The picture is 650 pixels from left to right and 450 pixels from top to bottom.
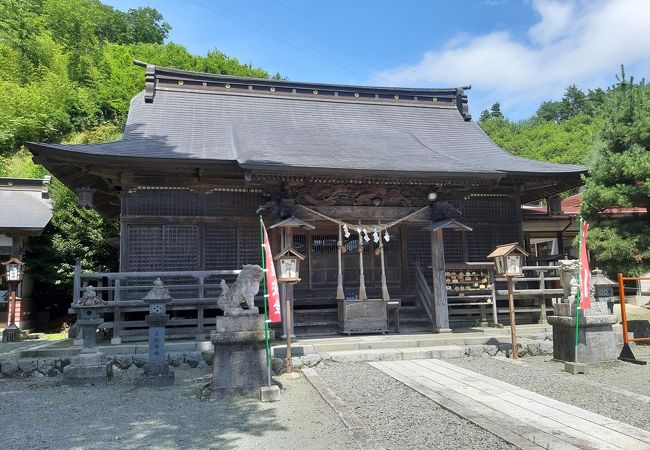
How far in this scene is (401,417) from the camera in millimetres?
5004

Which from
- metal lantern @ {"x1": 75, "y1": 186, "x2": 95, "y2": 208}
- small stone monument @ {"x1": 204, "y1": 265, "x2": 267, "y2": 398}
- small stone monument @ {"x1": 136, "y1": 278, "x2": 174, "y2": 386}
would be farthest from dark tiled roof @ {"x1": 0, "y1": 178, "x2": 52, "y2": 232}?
small stone monument @ {"x1": 204, "y1": 265, "x2": 267, "y2": 398}

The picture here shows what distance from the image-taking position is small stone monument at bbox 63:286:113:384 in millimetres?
7207

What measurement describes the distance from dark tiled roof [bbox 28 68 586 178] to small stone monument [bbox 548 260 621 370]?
3010mm

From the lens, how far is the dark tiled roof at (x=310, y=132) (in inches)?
379

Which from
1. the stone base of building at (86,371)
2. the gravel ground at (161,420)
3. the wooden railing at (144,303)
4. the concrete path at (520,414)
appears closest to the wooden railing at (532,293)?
the concrete path at (520,414)

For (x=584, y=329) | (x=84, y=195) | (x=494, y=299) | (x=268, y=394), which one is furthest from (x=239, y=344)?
(x=494, y=299)

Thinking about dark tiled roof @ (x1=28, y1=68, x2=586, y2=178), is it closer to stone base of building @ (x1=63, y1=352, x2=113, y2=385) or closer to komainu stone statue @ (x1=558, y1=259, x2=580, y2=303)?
komainu stone statue @ (x1=558, y1=259, x2=580, y2=303)

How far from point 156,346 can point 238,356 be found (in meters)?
1.73

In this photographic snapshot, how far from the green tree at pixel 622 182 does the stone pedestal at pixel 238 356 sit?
27.2ft

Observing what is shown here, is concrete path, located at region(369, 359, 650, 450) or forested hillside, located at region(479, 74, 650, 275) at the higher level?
forested hillside, located at region(479, 74, 650, 275)

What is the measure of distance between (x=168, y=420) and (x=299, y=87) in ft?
40.6

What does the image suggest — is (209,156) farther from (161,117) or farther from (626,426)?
(626,426)

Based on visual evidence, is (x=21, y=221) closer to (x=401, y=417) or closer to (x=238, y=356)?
(x=238, y=356)

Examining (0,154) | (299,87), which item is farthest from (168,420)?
(0,154)
